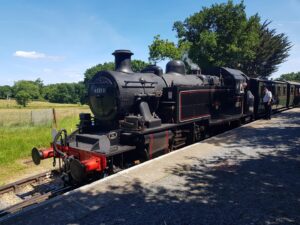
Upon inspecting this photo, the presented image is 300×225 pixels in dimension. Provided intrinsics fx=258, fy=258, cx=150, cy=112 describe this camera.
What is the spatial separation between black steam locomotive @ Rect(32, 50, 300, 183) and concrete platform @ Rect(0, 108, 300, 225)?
0.63 meters

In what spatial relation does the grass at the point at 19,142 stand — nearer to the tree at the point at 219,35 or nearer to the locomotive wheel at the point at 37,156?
the locomotive wheel at the point at 37,156

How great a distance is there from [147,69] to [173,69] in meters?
1.32

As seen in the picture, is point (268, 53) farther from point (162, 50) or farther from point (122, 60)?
point (122, 60)

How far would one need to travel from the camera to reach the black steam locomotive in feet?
20.7

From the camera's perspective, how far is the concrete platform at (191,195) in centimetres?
389

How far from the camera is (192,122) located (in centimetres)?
870

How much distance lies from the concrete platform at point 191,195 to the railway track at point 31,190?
180 cm

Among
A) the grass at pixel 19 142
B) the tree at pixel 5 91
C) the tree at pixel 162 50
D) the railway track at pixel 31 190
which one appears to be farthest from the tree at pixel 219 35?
the tree at pixel 5 91

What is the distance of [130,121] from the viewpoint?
6652 mm

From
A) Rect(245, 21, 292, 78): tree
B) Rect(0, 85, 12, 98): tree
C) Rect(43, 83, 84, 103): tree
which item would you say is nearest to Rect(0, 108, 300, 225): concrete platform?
Rect(245, 21, 292, 78): tree

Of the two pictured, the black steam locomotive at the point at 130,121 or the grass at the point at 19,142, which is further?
the grass at the point at 19,142

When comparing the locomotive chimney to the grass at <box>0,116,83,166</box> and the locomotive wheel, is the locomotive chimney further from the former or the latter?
the grass at <box>0,116,83,166</box>

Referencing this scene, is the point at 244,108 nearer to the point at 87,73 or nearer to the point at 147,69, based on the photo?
the point at 147,69

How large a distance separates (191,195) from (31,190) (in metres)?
4.94
